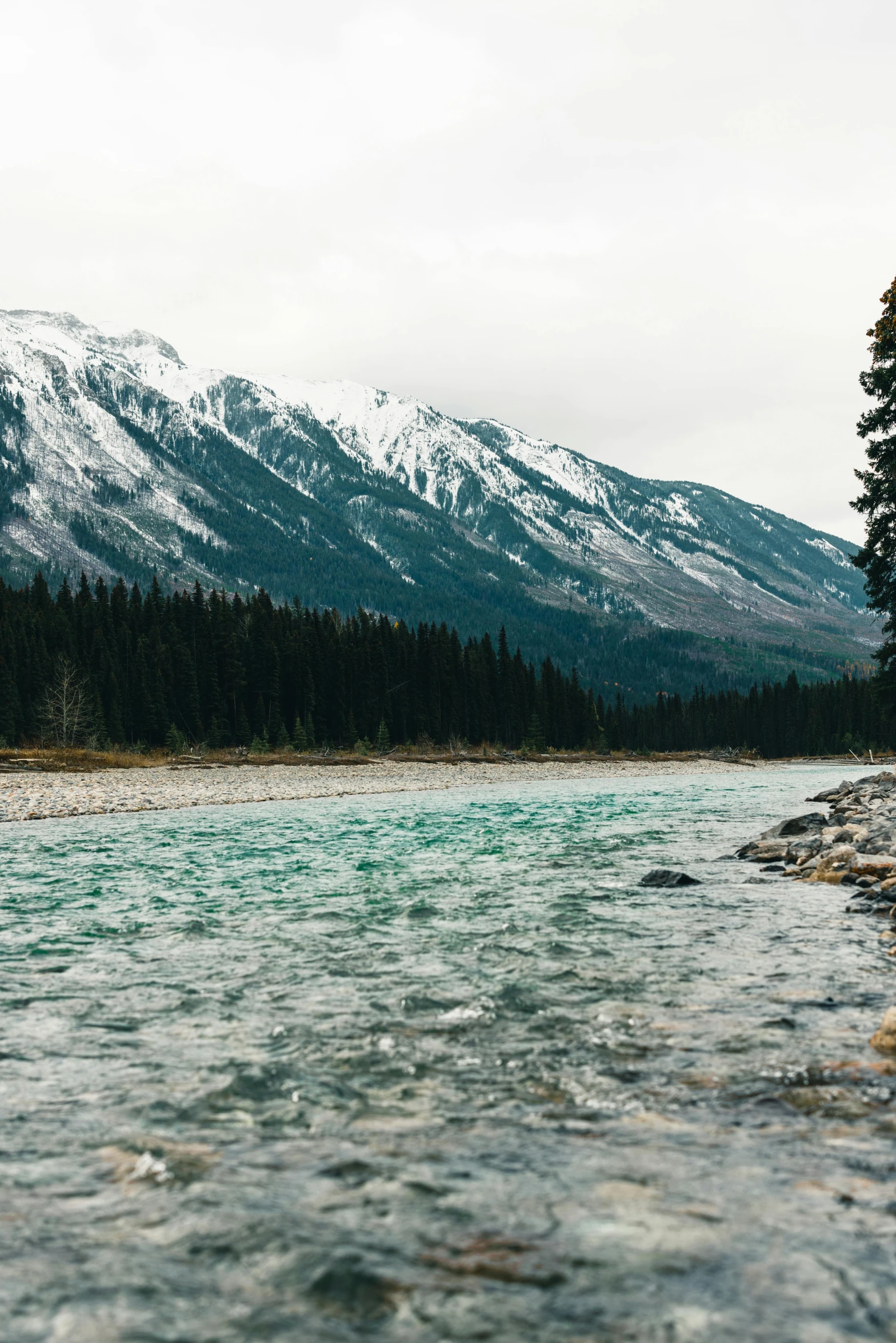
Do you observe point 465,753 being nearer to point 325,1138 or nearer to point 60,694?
point 60,694

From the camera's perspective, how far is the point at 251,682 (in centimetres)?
10119

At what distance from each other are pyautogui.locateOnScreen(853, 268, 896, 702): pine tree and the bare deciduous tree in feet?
207

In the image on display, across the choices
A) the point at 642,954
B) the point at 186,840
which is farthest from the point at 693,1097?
the point at 186,840

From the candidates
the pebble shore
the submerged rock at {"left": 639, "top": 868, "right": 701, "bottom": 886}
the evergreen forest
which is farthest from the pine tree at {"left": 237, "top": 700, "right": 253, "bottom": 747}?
the submerged rock at {"left": 639, "top": 868, "right": 701, "bottom": 886}

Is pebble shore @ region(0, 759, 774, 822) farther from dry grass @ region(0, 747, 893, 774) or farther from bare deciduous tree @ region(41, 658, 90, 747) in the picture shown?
bare deciduous tree @ region(41, 658, 90, 747)

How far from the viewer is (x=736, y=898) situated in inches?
638

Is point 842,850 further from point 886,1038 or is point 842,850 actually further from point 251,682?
point 251,682

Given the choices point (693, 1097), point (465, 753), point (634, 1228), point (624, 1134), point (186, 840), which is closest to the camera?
point (634, 1228)

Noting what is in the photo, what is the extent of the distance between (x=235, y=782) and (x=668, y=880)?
4732cm

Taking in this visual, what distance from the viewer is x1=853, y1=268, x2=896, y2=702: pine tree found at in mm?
35750

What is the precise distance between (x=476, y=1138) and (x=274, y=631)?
332 feet

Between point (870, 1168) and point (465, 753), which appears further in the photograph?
point (465, 753)

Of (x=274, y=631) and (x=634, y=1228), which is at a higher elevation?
(x=274, y=631)

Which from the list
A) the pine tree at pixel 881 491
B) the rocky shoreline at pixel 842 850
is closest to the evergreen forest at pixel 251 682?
the pine tree at pixel 881 491
